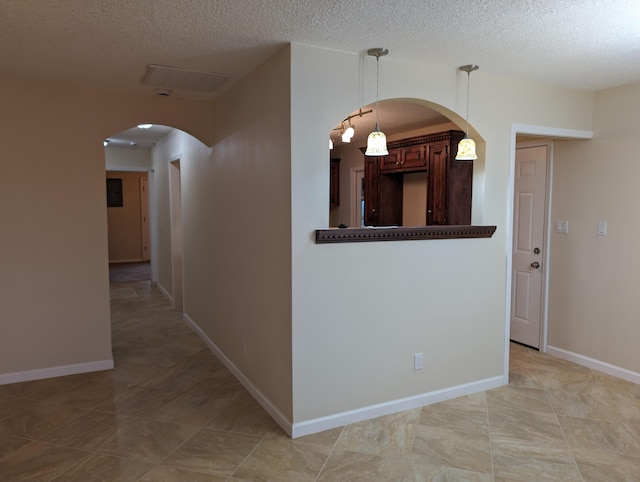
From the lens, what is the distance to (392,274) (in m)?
3.07

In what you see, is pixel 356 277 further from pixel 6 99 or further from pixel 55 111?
pixel 6 99

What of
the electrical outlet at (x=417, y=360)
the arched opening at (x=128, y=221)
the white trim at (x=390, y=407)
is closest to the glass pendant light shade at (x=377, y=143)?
the electrical outlet at (x=417, y=360)

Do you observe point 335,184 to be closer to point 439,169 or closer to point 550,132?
point 439,169

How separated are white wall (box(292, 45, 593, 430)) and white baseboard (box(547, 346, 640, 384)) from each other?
38.7 inches

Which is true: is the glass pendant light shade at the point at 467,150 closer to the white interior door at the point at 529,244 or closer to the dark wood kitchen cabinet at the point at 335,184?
the white interior door at the point at 529,244

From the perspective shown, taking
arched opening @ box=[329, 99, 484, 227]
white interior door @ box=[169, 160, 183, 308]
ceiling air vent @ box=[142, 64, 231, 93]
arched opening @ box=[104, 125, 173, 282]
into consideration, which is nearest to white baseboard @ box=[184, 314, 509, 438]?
arched opening @ box=[329, 99, 484, 227]

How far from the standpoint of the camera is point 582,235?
157 inches

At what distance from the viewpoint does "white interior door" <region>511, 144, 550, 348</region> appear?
4340mm

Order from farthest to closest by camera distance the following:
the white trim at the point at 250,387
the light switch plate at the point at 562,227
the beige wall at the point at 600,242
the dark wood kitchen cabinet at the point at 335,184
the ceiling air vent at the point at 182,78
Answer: the dark wood kitchen cabinet at the point at 335,184, the light switch plate at the point at 562,227, the beige wall at the point at 600,242, the ceiling air vent at the point at 182,78, the white trim at the point at 250,387

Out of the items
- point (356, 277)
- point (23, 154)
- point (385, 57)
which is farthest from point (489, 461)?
point (23, 154)

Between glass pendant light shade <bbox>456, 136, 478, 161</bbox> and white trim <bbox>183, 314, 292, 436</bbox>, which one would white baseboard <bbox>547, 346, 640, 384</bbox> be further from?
white trim <bbox>183, 314, 292, 436</bbox>

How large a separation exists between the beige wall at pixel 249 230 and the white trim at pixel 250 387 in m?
0.03

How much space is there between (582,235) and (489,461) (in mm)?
2365

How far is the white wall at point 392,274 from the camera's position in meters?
2.76
